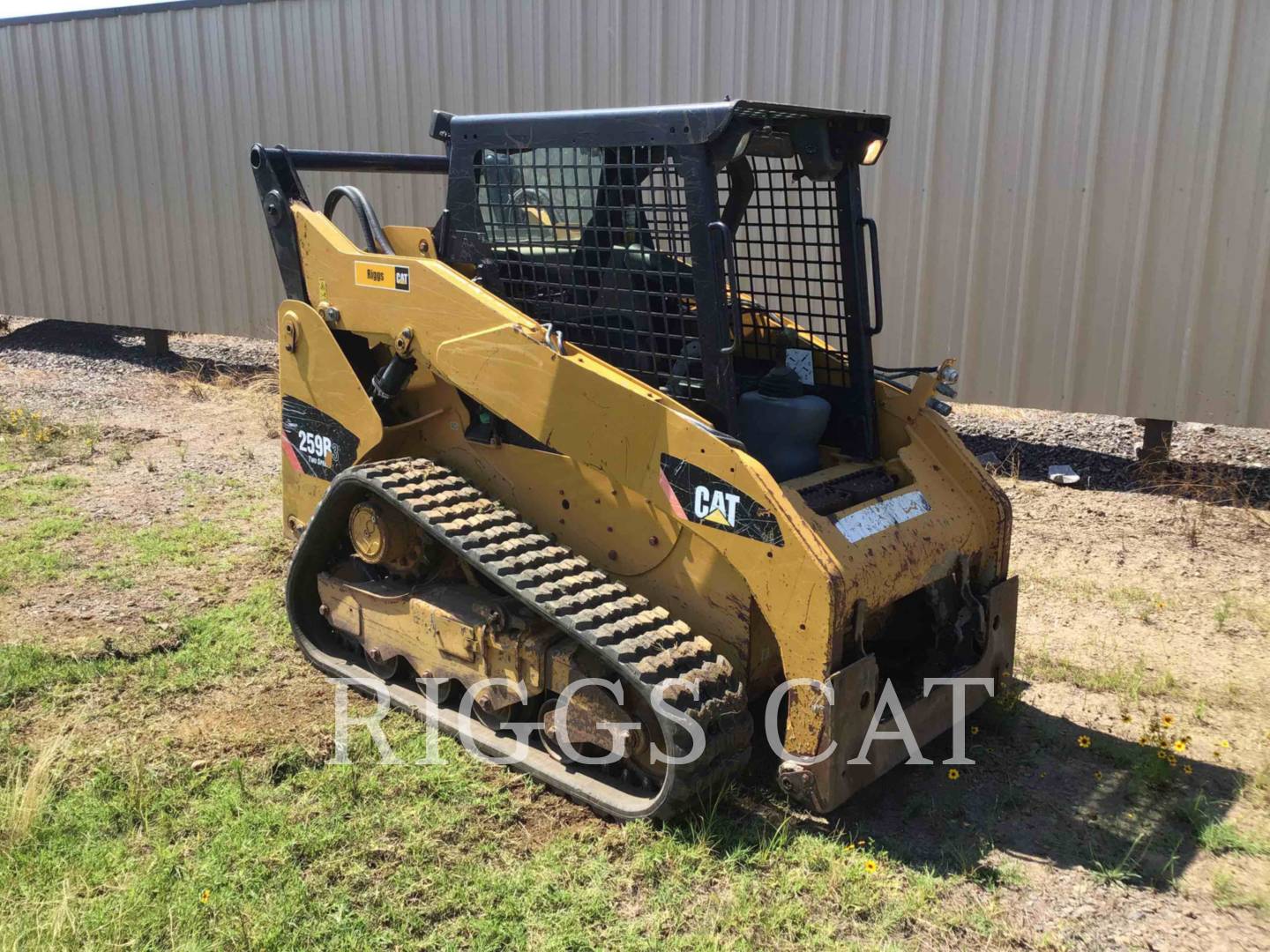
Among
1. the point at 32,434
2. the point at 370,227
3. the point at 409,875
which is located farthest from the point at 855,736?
the point at 32,434

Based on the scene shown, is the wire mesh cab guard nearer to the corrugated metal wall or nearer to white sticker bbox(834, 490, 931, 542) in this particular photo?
white sticker bbox(834, 490, 931, 542)

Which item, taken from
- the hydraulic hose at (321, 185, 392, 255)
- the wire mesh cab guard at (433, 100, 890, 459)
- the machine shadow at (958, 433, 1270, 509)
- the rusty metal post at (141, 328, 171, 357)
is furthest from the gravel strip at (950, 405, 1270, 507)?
the rusty metal post at (141, 328, 171, 357)

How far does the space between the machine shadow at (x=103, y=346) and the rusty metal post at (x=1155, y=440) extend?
8012 millimetres

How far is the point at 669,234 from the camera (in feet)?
12.0

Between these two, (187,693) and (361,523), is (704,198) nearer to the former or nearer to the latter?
(361,523)

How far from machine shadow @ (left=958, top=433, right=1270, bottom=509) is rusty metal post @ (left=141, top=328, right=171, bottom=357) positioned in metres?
8.82

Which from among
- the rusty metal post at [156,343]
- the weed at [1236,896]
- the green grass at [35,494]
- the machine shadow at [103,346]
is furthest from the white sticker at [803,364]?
the rusty metal post at [156,343]

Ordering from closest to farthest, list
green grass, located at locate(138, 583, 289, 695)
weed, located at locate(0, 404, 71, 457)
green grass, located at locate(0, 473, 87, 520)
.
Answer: green grass, located at locate(138, 583, 289, 695) → green grass, located at locate(0, 473, 87, 520) → weed, located at locate(0, 404, 71, 457)

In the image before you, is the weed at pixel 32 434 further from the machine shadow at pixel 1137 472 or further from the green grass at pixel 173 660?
the machine shadow at pixel 1137 472

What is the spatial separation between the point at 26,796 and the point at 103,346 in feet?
34.3

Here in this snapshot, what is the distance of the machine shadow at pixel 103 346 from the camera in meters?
11.4

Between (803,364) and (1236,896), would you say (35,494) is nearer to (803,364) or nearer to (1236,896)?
(803,364)

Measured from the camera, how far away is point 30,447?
8.00 m

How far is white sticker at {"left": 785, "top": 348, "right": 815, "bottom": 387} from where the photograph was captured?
434cm
